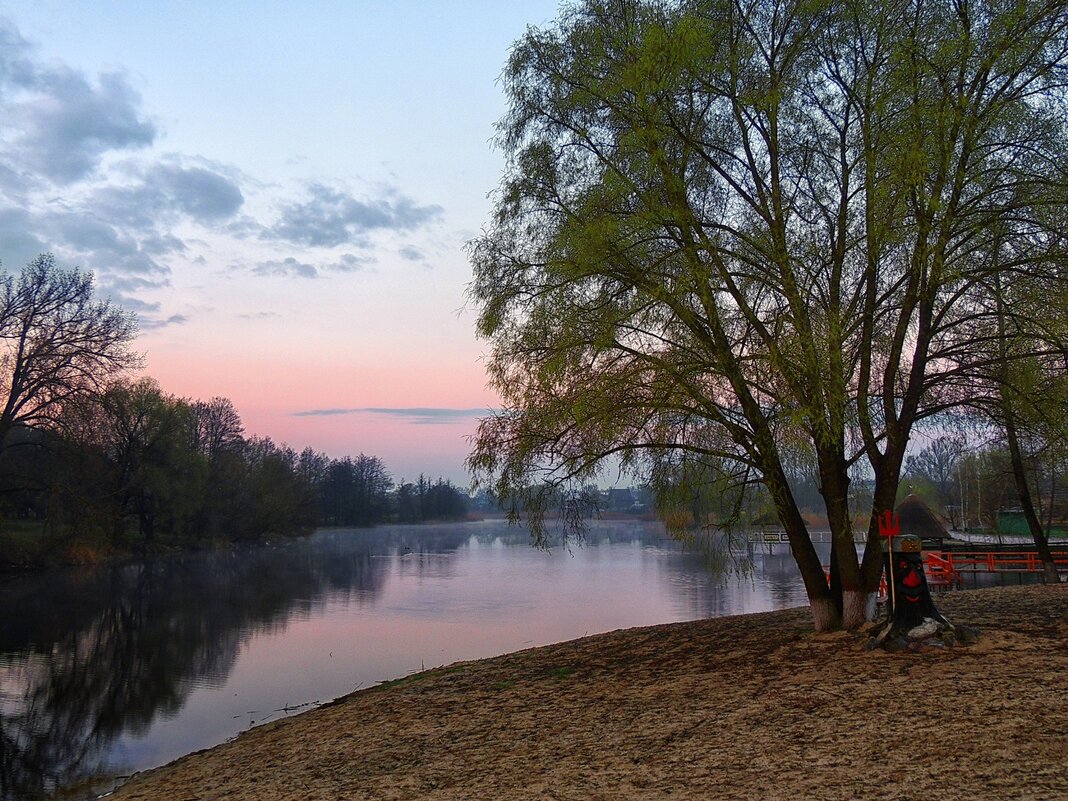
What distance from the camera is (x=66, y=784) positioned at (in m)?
9.98

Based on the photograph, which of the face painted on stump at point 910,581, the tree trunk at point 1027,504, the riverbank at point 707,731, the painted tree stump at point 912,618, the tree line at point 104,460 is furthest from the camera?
the tree line at point 104,460

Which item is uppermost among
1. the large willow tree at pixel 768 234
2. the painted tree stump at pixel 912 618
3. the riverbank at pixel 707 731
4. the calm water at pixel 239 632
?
the large willow tree at pixel 768 234

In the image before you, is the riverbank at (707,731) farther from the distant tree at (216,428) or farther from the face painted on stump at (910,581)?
the distant tree at (216,428)

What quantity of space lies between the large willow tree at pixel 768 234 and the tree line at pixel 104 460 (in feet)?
87.8

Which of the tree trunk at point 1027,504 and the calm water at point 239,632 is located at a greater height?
the tree trunk at point 1027,504

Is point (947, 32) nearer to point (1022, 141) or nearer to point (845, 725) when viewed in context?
point (1022, 141)

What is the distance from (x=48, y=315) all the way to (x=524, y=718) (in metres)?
30.6

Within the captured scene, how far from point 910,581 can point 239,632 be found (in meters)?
18.4

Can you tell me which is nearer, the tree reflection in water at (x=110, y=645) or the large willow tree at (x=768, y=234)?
the large willow tree at (x=768, y=234)

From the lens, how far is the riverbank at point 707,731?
203 inches

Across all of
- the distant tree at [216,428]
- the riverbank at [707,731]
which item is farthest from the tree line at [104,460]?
the riverbank at [707,731]

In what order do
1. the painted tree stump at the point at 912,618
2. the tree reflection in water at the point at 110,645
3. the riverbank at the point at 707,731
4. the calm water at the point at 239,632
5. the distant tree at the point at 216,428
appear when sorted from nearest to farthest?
the riverbank at the point at 707,731, the painted tree stump at the point at 912,618, the tree reflection in water at the point at 110,645, the calm water at the point at 239,632, the distant tree at the point at 216,428

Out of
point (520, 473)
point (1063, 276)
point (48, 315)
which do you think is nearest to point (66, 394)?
point (48, 315)

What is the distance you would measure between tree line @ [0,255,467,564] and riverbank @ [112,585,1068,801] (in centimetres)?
2544
